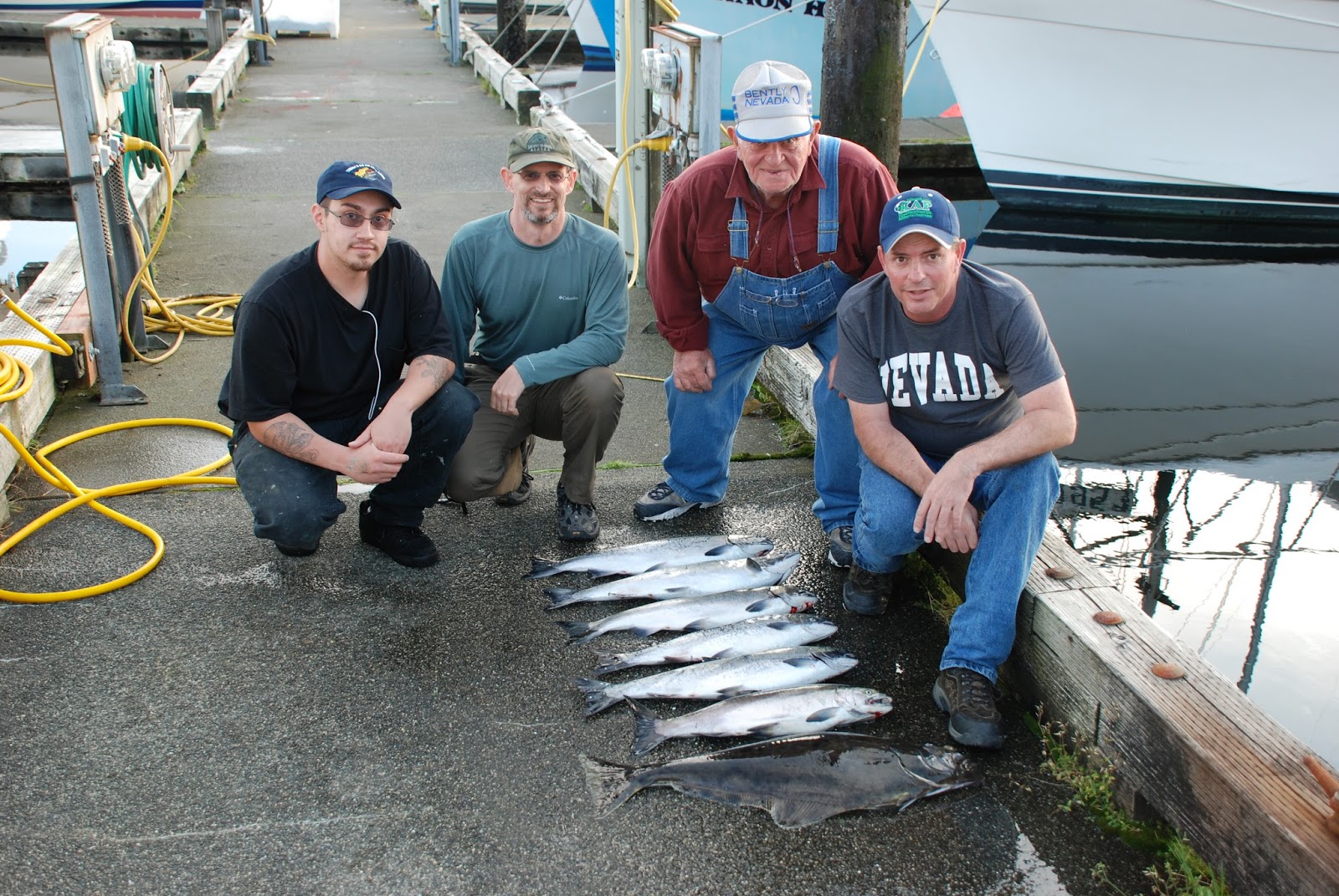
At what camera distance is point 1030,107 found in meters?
12.2

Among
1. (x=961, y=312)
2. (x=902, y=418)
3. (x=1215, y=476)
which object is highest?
(x=961, y=312)

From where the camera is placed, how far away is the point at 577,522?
415 centimetres

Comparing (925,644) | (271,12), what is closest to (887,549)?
(925,644)

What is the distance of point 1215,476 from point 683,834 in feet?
16.5

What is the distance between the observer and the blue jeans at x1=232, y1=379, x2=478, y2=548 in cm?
362

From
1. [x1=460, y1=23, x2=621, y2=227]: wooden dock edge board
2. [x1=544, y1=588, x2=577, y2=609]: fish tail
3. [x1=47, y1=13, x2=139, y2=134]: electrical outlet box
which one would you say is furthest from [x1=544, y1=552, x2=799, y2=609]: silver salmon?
[x1=460, y1=23, x2=621, y2=227]: wooden dock edge board

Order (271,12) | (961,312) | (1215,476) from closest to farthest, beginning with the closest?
(961,312)
(1215,476)
(271,12)

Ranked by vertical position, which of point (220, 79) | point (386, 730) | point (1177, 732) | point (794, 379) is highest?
point (220, 79)

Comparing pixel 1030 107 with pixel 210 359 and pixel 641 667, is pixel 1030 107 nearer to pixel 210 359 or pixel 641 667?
pixel 210 359

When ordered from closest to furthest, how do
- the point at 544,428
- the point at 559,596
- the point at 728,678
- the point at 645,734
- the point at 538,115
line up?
the point at 645,734 < the point at 728,678 < the point at 559,596 < the point at 544,428 < the point at 538,115

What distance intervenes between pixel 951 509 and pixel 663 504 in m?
1.50

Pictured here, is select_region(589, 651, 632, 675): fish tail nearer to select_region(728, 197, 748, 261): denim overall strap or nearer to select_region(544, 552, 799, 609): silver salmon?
select_region(544, 552, 799, 609): silver salmon

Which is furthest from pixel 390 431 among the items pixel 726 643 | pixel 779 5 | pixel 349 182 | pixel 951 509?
pixel 779 5

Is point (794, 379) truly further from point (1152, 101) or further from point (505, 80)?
point (505, 80)
